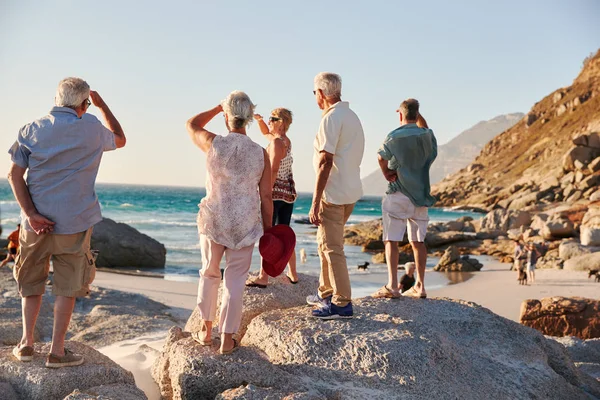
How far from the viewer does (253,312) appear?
5613mm

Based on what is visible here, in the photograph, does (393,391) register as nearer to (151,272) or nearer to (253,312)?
(253,312)

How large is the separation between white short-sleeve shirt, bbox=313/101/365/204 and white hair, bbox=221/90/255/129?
724 mm

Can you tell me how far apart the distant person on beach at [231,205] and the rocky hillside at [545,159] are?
4086 cm

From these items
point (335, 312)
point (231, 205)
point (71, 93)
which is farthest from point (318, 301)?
point (71, 93)

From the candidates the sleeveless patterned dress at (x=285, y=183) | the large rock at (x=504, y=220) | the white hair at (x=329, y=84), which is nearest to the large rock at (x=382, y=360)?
the sleeveless patterned dress at (x=285, y=183)

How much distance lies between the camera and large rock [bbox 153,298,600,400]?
4.20m

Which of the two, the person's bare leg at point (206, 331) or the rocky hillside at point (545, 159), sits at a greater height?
the rocky hillside at point (545, 159)

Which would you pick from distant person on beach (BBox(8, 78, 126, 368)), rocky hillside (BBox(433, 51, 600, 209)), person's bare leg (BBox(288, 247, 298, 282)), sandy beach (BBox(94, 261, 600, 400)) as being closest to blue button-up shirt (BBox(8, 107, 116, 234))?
distant person on beach (BBox(8, 78, 126, 368))

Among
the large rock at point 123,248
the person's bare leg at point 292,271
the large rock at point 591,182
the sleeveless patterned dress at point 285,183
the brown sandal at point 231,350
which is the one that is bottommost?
the large rock at point 123,248

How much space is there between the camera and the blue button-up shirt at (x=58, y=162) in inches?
163

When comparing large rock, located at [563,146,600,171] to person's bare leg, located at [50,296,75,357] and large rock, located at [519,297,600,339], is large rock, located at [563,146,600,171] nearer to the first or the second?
large rock, located at [519,297,600,339]

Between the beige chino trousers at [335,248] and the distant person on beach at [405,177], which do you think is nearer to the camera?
the beige chino trousers at [335,248]

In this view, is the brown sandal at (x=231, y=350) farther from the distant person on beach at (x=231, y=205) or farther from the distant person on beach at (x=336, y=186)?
the distant person on beach at (x=336, y=186)

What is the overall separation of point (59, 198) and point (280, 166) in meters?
2.35
